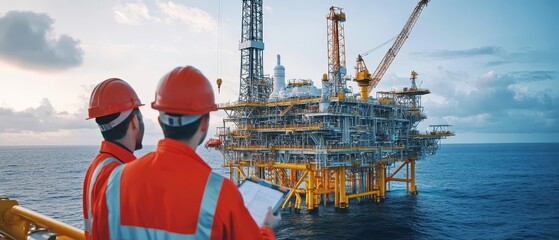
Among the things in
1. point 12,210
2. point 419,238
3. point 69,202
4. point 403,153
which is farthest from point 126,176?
point 69,202

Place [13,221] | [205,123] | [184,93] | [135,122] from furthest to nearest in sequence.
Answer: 1. [13,221]
2. [135,122]
3. [205,123]
4. [184,93]

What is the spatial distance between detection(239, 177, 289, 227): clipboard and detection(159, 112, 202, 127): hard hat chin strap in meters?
0.70

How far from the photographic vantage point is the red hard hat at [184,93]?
2.58m

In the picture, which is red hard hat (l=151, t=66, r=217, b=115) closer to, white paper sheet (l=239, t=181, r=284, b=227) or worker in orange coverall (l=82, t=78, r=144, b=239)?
white paper sheet (l=239, t=181, r=284, b=227)

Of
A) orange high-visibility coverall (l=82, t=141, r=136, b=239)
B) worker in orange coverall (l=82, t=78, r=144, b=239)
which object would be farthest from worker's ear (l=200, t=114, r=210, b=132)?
worker in orange coverall (l=82, t=78, r=144, b=239)

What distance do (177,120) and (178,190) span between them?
49 cm

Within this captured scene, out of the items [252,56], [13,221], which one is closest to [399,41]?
[252,56]

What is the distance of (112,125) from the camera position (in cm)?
378

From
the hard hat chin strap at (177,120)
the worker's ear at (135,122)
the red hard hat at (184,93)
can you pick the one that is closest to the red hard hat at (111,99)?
the worker's ear at (135,122)

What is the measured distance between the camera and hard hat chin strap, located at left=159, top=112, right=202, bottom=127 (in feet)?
8.53

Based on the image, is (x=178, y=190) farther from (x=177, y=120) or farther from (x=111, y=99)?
(x=111, y=99)

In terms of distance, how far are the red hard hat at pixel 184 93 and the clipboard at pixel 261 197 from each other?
2.22 ft

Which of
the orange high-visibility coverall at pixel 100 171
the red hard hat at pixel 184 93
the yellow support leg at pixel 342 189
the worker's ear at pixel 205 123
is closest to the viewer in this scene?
the red hard hat at pixel 184 93

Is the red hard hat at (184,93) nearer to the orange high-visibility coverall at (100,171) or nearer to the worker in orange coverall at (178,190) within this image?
the worker in orange coverall at (178,190)
